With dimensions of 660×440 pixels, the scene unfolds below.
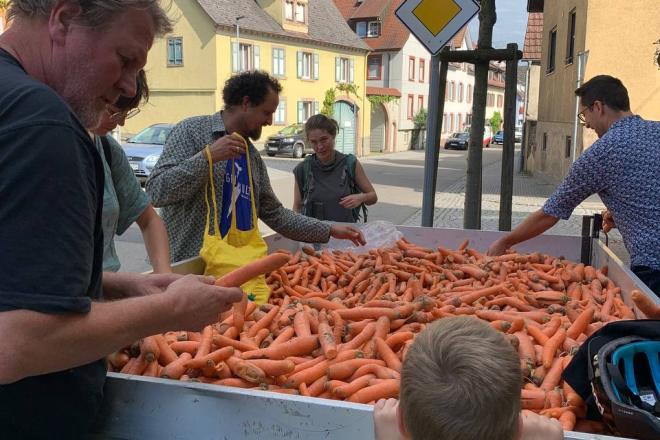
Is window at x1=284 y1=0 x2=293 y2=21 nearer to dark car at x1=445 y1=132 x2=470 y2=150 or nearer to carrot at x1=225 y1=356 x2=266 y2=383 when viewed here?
dark car at x1=445 y1=132 x2=470 y2=150

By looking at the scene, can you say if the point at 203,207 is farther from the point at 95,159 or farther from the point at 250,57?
the point at 250,57

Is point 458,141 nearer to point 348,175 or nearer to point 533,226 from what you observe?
point 348,175

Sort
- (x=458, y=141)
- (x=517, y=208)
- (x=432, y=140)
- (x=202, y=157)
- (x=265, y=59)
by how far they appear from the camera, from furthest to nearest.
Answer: (x=458, y=141) → (x=265, y=59) → (x=517, y=208) → (x=432, y=140) → (x=202, y=157)

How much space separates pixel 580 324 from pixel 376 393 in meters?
1.23

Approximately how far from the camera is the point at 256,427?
1.78 metres

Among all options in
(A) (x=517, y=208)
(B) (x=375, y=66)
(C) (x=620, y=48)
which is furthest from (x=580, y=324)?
(B) (x=375, y=66)

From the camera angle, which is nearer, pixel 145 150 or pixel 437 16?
pixel 437 16

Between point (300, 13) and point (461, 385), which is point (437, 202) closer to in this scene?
point (461, 385)

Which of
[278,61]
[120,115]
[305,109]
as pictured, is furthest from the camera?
[305,109]

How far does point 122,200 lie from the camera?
2.55 m

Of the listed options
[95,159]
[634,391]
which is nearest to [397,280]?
[634,391]

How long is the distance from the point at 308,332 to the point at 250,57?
33.3 metres

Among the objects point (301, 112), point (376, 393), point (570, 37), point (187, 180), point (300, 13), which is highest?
point (300, 13)

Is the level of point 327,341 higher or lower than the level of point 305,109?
lower
